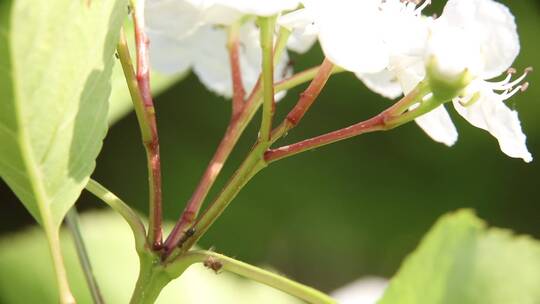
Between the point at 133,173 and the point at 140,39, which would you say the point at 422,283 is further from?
the point at 133,173

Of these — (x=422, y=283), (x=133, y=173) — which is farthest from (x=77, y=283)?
(x=133, y=173)

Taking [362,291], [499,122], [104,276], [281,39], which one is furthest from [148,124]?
[362,291]

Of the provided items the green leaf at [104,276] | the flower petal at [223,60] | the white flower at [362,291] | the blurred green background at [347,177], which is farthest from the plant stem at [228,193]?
the blurred green background at [347,177]

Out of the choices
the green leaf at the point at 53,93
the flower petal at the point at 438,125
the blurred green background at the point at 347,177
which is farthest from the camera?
the blurred green background at the point at 347,177

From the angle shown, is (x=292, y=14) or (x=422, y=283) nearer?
(x=292, y=14)

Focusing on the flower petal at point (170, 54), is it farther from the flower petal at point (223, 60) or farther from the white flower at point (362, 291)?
the white flower at point (362, 291)

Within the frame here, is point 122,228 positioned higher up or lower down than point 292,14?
lower down

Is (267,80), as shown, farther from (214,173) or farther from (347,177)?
(347,177)
